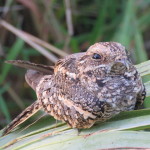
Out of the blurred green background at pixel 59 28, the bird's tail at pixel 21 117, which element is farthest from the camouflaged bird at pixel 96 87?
the blurred green background at pixel 59 28

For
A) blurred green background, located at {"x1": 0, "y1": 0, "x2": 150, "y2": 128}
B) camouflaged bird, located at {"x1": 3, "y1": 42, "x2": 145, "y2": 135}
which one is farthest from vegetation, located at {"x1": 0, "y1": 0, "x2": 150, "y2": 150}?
camouflaged bird, located at {"x1": 3, "y1": 42, "x2": 145, "y2": 135}

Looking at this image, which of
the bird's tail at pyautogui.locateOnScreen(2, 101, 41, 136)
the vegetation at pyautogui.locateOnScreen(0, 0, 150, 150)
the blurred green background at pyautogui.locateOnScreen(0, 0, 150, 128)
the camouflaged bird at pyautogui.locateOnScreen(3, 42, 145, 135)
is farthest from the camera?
the blurred green background at pyautogui.locateOnScreen(0, 0, 150, 128)

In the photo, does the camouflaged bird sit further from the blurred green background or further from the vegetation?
the blurred green background

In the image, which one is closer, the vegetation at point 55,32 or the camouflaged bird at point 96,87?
the camouflaged bird at point 96,87

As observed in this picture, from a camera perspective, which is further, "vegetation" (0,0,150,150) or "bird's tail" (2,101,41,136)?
"vegetation" (0,0,150,150)

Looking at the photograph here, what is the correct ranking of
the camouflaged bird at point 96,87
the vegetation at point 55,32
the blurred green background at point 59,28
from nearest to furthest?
the camouflaged bird at point 96,87, the vegetation at point 55,32, the blurred green background at point 59,28

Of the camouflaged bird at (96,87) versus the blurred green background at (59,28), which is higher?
the blurred green background at (59,28)

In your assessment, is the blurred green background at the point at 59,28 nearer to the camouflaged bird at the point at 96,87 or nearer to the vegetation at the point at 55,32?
the vegetation at the point at 55,32
